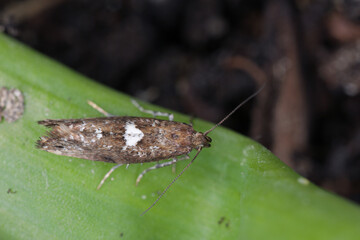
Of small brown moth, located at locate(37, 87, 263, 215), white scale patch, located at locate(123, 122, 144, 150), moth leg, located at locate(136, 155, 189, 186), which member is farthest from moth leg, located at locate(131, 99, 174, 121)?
moth leg, located at locate(136, 155, 189, 186)

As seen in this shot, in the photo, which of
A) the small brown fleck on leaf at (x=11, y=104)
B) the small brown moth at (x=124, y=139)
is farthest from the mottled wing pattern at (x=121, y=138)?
the small brown fleck on leaf at (x=11, y=104)

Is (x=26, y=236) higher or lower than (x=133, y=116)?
lower

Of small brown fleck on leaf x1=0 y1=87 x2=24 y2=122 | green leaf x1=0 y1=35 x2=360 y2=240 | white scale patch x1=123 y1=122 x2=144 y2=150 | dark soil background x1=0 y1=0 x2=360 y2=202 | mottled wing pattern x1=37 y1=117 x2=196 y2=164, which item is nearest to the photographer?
green leaf x1=0 y1=35 x2=360 y2=240

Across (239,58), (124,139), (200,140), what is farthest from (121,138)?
(239,58)

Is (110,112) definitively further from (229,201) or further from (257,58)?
(257,58)

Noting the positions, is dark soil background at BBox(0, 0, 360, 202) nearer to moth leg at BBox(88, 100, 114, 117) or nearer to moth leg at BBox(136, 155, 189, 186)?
moth leg at BBox(136, 155, 189, 186)

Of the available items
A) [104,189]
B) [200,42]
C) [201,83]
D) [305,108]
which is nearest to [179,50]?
[200,42]
